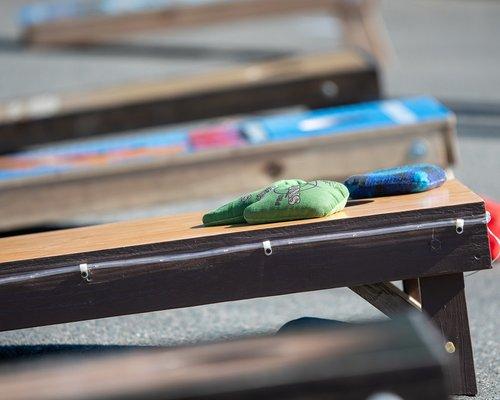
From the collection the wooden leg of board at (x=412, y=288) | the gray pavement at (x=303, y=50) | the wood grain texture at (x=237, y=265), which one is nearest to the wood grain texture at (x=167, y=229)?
the wood grain texture at (x=237, y=265)

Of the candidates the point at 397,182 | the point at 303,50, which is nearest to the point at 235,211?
the point at 397,182

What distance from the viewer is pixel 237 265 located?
3.09 m

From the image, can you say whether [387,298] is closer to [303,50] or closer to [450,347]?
[450,347]

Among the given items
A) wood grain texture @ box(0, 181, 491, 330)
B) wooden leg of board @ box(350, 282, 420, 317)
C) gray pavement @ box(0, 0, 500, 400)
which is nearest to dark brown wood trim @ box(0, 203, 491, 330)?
wood grain texture @ box(0, 181, 491, 330)

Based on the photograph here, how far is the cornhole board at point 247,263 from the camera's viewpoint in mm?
3084

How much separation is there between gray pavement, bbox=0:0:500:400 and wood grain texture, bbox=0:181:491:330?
0.58 meters

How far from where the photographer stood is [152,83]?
7.48 meters

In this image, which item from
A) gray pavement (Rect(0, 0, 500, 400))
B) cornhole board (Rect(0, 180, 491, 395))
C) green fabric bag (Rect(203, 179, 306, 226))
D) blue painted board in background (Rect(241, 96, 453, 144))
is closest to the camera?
cornhole board (Rect(0, 180, 491, 395))

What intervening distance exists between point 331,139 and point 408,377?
363cm

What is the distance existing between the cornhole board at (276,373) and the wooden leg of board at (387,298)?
129 centimetres

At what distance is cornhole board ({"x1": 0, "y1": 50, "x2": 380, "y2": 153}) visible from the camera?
271 inches

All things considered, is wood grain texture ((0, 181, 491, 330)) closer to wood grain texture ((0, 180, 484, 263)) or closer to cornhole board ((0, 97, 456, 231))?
wood grain texture ((0, 180, 484, 263))

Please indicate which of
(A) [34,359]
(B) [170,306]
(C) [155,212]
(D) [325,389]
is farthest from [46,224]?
(D) [325,389]

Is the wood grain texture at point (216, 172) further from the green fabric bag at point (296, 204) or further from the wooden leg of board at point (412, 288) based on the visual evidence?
the green fabric bag at point (296, 204)
